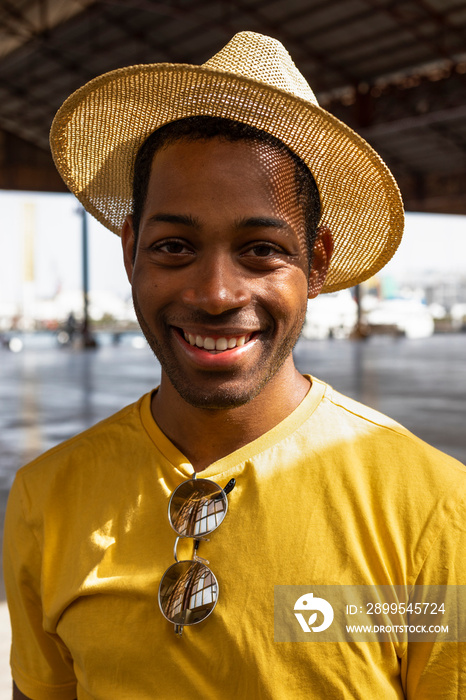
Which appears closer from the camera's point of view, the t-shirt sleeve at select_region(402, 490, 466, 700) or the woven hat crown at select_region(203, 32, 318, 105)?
the t-shirt sleeve at select_region(402, 490, 466, 700)

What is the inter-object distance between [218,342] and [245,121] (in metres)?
0.33

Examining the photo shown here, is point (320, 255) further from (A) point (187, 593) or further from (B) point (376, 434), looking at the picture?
(A) point (187, 593)

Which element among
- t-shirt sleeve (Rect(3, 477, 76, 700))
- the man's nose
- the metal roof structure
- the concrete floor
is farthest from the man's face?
the metal roof structure

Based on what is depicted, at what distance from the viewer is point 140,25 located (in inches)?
539

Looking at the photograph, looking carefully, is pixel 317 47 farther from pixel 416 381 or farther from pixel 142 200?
A: pixel 142 200

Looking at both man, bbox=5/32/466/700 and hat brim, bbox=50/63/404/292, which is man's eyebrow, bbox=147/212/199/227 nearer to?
man, bbox=5/32/466/700

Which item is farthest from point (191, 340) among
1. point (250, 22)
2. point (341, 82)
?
point (341, 82)

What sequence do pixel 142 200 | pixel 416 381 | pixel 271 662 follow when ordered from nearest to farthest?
1. pixel 271 662
2. pixel 142 200
3. pixel 416 381

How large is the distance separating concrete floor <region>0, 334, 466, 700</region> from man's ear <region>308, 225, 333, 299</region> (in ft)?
6.40

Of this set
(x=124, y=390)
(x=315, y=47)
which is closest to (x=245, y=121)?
(x=124, y=390)

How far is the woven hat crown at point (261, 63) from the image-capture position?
3.48 feet

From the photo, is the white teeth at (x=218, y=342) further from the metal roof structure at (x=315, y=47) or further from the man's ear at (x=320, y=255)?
the metal roof structure at (x=315, y=47)

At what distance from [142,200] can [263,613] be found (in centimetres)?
64

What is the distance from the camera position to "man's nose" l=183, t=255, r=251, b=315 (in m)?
1.00
